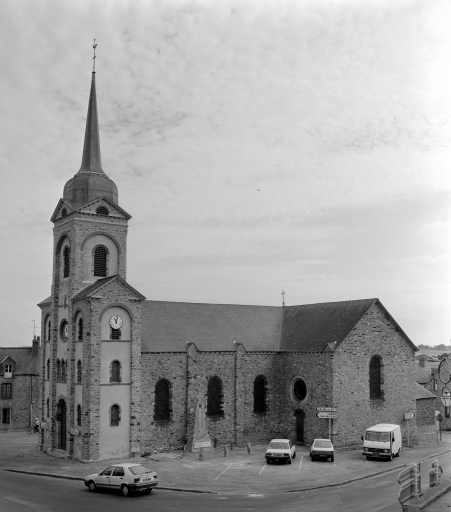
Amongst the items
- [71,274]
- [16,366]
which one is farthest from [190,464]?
[16,366]

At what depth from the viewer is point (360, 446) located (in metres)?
43.2

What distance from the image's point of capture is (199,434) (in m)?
41.8

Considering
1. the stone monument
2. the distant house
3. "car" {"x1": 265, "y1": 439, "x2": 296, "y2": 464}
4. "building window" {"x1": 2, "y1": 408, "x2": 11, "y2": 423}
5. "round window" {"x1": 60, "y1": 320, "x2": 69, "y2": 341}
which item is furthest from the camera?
the distant house

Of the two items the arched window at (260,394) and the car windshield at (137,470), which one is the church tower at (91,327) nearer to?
the car windshield at (137,470)

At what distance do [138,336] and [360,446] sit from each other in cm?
1762

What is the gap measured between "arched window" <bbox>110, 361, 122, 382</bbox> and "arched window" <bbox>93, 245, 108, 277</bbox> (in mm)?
6620

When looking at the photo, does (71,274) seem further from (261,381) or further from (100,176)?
Result: (261,381)

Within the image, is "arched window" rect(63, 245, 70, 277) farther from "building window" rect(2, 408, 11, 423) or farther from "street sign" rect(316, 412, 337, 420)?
"building window" rect(2, 408, 11, 423)

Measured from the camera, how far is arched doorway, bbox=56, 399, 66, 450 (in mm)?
42062

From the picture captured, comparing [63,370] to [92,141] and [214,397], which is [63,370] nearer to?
[214,397]

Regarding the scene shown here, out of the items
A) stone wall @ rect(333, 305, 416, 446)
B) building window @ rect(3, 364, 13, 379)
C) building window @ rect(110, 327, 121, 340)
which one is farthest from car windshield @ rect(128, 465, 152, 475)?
building window @ rect(3, 364, 13, 379)

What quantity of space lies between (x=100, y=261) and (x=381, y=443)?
22431mm

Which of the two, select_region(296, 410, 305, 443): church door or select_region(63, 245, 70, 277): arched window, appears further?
select_region(296, 410, 305, 443): church door

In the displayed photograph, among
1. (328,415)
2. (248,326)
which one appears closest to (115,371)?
(248,326)
